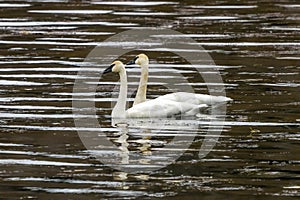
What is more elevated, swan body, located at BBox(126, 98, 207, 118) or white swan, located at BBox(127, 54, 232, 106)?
white swan, located at BBox(127, 54, 232, 106)

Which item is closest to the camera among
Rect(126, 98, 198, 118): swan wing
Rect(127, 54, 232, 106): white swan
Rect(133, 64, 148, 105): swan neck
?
Rect(126, 98, 198, 118): swan wing

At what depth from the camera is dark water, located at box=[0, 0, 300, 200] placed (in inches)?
483

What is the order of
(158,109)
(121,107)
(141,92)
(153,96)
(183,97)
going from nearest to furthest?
(121,107) → (158,109) → (183,97) → (141,92) → (153,96)

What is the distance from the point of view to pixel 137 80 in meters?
19.4

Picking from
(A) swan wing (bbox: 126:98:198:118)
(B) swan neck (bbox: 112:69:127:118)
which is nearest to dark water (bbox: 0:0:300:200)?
(B) swan neck (bbox: 112:69:127:118)

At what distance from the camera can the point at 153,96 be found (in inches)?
703

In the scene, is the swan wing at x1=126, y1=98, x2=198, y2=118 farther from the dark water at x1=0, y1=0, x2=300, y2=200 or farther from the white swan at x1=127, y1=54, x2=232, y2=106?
the dark water at x1=0, y1=0, x2=300, y2=200

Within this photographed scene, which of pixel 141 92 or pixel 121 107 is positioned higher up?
Answer: pixel 141 92

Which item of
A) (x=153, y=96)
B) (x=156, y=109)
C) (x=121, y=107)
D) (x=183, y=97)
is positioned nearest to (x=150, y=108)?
(x=156, y=109)

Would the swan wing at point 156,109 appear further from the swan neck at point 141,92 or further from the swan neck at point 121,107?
the swan neck at point 141,92

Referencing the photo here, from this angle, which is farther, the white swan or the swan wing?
the white swan

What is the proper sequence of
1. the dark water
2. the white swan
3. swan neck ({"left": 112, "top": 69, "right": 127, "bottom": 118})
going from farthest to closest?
the white swan, swan neck ({"left": 112, "top": 69, "right": 127, "bottom": 118}), the dark water

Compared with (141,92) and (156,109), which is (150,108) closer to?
(156,109)

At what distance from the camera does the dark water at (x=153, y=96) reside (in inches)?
483
